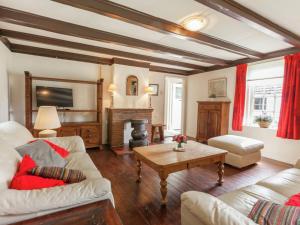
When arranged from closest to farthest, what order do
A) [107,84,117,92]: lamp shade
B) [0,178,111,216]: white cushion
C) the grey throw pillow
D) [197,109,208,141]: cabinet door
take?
[0,178,111,216]: white cushion
the grey throw pillow
[107,84,117,92]: lamp shade
[197,109,208,141]: cabinet door

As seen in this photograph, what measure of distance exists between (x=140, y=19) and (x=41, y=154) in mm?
2027

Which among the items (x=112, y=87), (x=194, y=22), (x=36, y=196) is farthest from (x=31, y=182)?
(x=112, y=87)

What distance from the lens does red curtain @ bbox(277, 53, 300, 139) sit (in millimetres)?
3170

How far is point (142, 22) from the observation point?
2.19 meters

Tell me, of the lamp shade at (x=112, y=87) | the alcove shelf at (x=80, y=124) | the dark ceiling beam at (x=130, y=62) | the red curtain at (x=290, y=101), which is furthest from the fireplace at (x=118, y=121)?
the red curtain at (x=290, y=101)

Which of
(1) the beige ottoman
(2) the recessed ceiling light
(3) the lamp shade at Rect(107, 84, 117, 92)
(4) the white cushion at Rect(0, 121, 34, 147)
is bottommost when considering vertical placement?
(1) the beige ottoman

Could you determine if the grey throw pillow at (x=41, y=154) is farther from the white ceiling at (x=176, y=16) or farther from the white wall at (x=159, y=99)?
the white wall at (x=159, y=99)

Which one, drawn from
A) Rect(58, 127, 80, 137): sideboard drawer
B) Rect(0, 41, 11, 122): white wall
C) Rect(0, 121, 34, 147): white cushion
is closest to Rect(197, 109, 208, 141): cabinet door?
Rect(58, 127, 80, 137): sideboard drawer

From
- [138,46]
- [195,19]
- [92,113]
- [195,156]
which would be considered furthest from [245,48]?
[92,113]

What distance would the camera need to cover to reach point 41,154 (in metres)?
1.72

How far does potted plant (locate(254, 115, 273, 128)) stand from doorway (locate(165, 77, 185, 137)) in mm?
2729

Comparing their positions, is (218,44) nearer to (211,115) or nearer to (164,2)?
(164,2)

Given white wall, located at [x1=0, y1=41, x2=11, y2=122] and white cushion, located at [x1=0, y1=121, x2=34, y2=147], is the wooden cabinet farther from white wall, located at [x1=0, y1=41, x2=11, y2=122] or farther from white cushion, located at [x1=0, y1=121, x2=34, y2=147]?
white wall, located at [x1=0, y1=41, x2=11, y2=122]

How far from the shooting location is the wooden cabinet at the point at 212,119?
14.2ft
